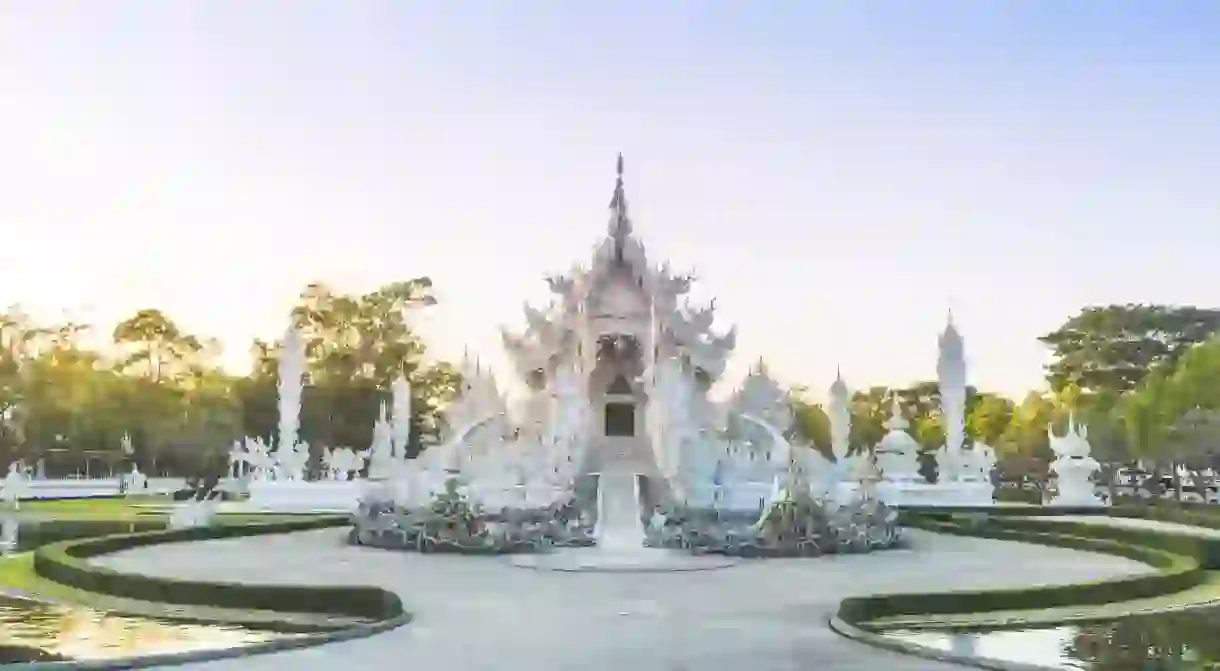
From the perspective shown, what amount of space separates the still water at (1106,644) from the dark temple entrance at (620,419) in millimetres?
26249

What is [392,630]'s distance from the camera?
12.9 m

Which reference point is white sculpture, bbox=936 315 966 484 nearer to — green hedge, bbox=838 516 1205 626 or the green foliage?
green hedge, bbox=838 516 1205 626

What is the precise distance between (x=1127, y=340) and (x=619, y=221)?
36.9m

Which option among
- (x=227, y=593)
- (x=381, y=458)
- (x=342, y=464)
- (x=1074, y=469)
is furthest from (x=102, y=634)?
(x=1074, y=469)

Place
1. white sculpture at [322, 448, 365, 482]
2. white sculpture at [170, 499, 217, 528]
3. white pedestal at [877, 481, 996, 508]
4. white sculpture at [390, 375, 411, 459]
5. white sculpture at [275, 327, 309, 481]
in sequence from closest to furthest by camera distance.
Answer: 1. white sculpture at [170, 499, 217, 528]
2. white sculpture at [275, 327, 309, 481]
3. white pedestal at [877, 481, 996, 508]
4. white sculpture at [322, 448, 365, 482]
5. white sculpture at [390, 375, 411, 459]

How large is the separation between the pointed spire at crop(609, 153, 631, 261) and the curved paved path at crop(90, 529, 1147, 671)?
56.2ft

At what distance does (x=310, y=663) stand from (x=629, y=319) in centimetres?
2922

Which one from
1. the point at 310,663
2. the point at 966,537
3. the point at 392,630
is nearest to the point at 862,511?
the point at 966,537

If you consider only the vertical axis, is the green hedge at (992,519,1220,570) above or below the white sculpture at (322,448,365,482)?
below

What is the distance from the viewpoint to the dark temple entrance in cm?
3988

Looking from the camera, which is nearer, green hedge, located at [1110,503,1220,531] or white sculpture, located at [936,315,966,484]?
green hedge, located at [1110,503,1220,531]

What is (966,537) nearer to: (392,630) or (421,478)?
(421,478)

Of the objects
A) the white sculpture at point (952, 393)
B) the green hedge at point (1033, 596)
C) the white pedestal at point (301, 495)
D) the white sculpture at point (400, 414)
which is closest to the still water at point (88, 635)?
the green hedge at point (1033, 596)

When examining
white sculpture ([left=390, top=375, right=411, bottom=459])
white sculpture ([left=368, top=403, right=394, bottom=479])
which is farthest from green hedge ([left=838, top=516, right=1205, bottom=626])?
white sculpture ([left=390, top=375, right=411, bottom=459])
